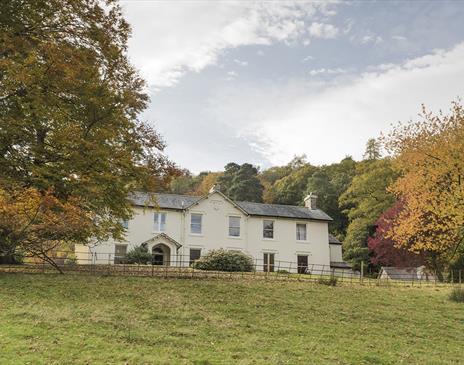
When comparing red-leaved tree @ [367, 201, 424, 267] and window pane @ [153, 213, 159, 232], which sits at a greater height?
window pane @ [153, 213, 159, 232]

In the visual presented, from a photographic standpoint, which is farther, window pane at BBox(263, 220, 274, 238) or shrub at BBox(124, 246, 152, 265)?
window pane at BBox(263, 220, 274, 238)

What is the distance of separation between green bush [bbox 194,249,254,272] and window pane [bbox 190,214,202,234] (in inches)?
360

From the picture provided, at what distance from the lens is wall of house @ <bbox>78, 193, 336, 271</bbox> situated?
3881 centimetres

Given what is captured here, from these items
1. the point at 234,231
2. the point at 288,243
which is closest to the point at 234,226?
the point at 234,231

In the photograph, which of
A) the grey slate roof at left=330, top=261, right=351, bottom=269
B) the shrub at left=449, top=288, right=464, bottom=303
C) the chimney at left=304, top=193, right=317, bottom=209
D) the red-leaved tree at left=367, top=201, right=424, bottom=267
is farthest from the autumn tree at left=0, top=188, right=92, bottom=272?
the grey slate roof at left=330, top=261, right=351, bottom=269

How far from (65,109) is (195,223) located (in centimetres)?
2321

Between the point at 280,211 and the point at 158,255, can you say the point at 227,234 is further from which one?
the point at 158,255

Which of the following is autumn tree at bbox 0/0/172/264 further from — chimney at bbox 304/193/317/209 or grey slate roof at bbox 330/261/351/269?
grey slate roof at bbox 330/261/351/269

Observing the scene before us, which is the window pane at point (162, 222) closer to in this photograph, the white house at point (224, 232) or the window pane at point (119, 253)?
the white house at point (224, 232)

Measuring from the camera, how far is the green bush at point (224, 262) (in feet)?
98.8

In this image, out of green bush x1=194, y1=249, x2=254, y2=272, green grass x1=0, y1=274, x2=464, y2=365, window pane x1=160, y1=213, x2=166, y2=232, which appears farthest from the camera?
window pane x1=160, y1=213, x2=166, y2=232

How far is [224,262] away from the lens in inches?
1187

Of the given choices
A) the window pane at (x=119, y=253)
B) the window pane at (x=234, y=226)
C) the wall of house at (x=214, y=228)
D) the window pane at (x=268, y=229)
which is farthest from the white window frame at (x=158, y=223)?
the window pane at (x=268, y=229)

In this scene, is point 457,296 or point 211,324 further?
point 457,296
